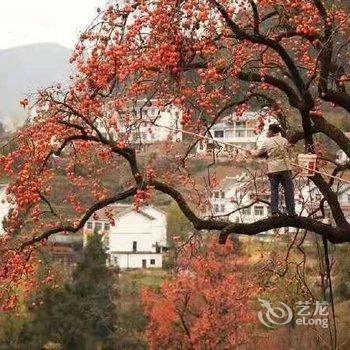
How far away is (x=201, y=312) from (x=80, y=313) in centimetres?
527

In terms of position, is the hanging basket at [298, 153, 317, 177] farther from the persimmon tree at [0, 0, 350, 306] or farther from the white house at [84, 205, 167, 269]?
the white house at [84, 205, 167, 269]

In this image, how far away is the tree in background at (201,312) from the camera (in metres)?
29.1

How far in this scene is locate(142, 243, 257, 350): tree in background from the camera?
2909cm

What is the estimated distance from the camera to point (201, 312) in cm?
3072

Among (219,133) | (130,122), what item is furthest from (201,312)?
(219,133)

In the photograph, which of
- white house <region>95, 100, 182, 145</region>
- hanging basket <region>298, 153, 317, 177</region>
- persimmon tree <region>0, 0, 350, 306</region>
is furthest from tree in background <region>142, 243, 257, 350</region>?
hanging basket <region>298, 153, 317, 177</region>

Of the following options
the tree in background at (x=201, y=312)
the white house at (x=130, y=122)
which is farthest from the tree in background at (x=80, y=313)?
the white house at (x=130, y=122)

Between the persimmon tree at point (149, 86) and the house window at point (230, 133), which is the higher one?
the house window at point (230, 133)

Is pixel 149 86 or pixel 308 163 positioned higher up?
pixel 149 86

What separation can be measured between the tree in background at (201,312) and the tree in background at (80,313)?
2.01 m

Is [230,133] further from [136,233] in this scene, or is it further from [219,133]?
[136,233]

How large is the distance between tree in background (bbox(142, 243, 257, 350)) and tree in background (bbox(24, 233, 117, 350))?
201 cm

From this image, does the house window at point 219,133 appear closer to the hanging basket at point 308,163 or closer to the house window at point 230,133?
the house window at point 230,133

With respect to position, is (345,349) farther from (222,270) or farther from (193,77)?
(193,77)
